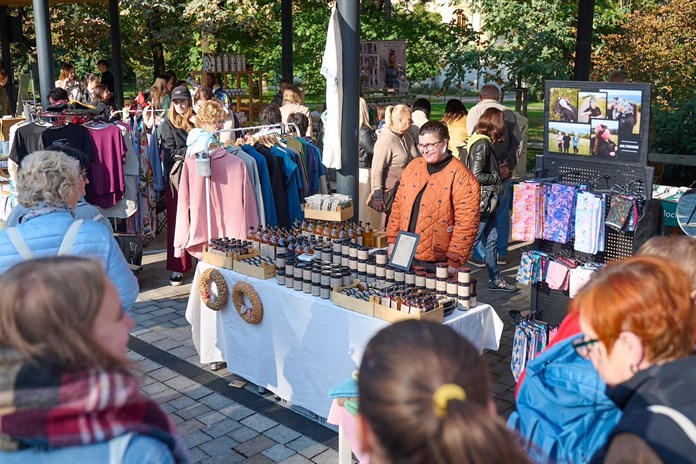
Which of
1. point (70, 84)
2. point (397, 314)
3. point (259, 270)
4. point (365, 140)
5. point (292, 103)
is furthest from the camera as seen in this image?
point (70, 84)

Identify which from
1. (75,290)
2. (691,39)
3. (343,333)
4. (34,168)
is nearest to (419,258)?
(343,333)

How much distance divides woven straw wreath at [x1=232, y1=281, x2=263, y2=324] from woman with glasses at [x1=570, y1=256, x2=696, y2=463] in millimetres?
3156

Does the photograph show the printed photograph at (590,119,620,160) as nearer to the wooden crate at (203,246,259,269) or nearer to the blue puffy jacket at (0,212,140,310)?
the wooden crate at (203,246,259,269)

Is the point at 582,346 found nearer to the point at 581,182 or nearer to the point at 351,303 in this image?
the point at 351,303

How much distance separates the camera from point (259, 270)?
501cm

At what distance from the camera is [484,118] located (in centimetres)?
728

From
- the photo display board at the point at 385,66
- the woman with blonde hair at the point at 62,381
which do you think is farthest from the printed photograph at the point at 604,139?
the photo display board at the point at 385,66

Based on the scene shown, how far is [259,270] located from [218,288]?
1.25 ft

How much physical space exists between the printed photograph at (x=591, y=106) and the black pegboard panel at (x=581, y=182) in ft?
0.99

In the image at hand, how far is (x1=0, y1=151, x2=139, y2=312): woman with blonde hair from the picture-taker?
3.11 metres

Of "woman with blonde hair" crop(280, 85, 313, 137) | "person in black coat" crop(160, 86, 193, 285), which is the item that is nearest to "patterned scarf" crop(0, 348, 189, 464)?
"person in black coat" crop(160, 86, 193, 285)

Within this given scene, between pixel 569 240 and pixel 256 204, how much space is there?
2604 millimetres

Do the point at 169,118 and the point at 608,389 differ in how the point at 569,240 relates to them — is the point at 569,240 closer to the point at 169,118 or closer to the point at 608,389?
the point at 608,389

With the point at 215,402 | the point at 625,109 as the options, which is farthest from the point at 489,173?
the point at 215,402
